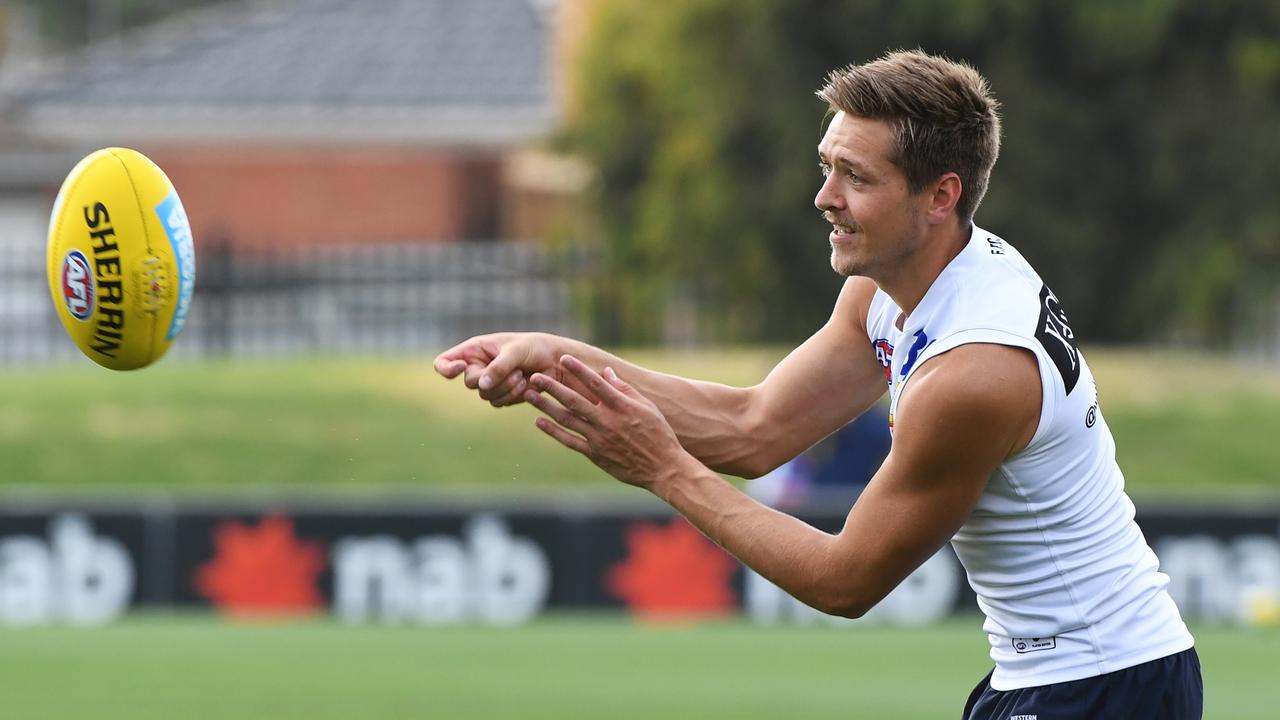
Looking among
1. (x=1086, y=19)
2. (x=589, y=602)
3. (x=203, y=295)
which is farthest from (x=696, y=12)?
(x=589, y=602)

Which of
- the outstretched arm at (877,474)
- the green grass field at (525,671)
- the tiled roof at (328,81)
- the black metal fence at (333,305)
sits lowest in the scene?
the green grass field at (525,671)

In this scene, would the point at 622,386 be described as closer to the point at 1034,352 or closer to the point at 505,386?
the point at 505,386

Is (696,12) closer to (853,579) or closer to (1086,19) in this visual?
(1086,19)

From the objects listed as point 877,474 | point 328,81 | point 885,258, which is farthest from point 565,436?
point 328,81

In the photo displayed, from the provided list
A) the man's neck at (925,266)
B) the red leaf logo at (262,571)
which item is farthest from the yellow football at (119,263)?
the red leaf logo at (262,571)

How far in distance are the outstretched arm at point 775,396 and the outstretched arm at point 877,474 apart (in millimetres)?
481

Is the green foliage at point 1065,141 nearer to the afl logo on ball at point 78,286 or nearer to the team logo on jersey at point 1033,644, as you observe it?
the afl logo on ball at point 78,286

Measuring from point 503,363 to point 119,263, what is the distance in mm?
1223

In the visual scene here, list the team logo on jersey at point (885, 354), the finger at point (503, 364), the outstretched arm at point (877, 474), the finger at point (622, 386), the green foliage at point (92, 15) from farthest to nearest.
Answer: the green foliage at point (92, 15) < the finger at point (503, 364) < the team logo on jersey at point (885, 354) < the finger at point (622, 386) < the outstretched arm at point (877, 474)

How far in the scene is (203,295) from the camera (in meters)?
24.0

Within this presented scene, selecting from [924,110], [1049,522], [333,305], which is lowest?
[333,305]

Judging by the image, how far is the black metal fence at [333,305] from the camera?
2422 centimetres

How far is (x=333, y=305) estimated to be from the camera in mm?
25219

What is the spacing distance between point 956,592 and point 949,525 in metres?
10.6
